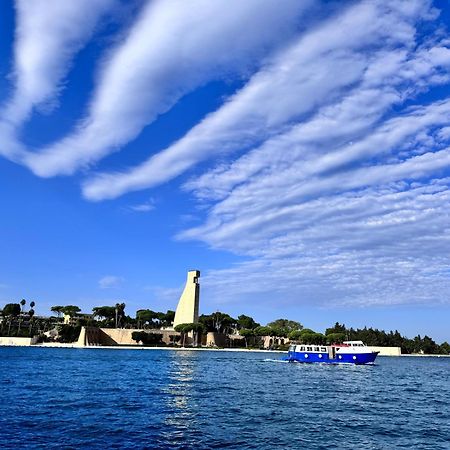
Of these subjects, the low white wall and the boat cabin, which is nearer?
the boat cabin

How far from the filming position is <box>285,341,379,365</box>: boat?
102 meters

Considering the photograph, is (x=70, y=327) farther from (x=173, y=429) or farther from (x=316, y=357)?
(x=173, y=429)

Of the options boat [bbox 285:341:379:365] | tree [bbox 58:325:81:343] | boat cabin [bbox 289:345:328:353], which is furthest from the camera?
tree [bbox 58:325:81:343]

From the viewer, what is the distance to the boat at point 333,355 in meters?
102

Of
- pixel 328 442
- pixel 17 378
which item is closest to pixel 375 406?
pixel 328 442

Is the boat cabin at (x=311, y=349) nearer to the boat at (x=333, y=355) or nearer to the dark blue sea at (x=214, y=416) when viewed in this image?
the boat at (x=333, y=355)

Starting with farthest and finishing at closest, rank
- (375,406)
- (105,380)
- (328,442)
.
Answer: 1. (105,380)
2. (375,406)
3. (328,442)

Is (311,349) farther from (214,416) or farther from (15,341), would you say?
(15,341)

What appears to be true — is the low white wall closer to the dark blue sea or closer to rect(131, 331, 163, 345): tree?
rect(131, 331, 163, 345): tree

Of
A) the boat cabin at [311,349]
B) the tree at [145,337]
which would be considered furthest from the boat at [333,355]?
the tree at [145,337]

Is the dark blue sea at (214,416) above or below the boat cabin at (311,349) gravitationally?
below

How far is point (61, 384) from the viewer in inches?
1922

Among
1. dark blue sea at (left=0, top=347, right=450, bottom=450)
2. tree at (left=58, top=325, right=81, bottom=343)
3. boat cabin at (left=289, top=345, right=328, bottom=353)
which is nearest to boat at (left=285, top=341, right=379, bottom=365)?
boat cabin at (left=289, top=345, right=328, bottom=353)

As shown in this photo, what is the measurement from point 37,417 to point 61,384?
68.7 feet
